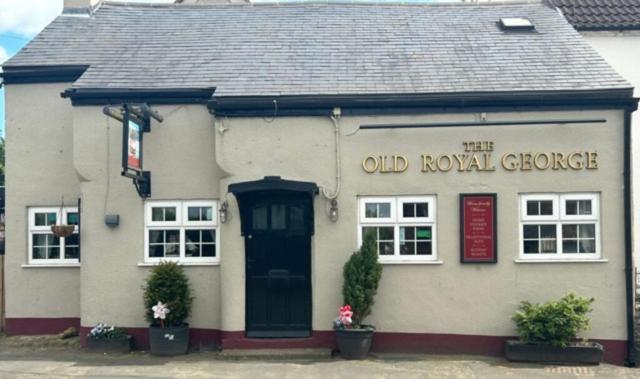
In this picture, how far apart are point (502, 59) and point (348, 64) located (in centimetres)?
296

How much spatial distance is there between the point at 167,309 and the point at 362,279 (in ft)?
11.0

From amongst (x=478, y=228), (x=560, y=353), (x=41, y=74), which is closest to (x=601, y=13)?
(x=478, y=228)

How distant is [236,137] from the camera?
11109 millimetres

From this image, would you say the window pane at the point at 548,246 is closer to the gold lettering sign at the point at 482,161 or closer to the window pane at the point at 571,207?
the window pane at the point at 571,207

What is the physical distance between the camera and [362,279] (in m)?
10.4

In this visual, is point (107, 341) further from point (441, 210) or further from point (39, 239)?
point (441, 210)

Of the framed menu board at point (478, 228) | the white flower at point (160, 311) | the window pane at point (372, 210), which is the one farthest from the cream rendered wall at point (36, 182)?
the framed menu board at point (478, 228)

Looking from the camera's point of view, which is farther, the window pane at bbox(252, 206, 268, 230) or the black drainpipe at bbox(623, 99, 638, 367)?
the window pane at bbox(252, 206, 268, 230)

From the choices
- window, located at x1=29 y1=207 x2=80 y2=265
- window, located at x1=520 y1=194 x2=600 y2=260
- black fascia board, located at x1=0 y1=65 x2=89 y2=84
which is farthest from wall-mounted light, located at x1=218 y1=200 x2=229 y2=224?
window, located at x1=520 y1=194 x2=600 y2=260

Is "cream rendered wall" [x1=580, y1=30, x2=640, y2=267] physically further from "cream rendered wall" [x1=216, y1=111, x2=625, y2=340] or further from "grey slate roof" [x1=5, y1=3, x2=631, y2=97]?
"cream rendered wall" [x1=216, y1=111, x2=625, y2=340]

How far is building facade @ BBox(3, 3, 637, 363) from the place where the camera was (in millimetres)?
10836

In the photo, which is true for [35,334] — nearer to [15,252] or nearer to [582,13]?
[15,252]

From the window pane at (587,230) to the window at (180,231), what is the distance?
6402 millimetres

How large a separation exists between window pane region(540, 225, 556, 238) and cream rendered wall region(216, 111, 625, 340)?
1.59 ft
